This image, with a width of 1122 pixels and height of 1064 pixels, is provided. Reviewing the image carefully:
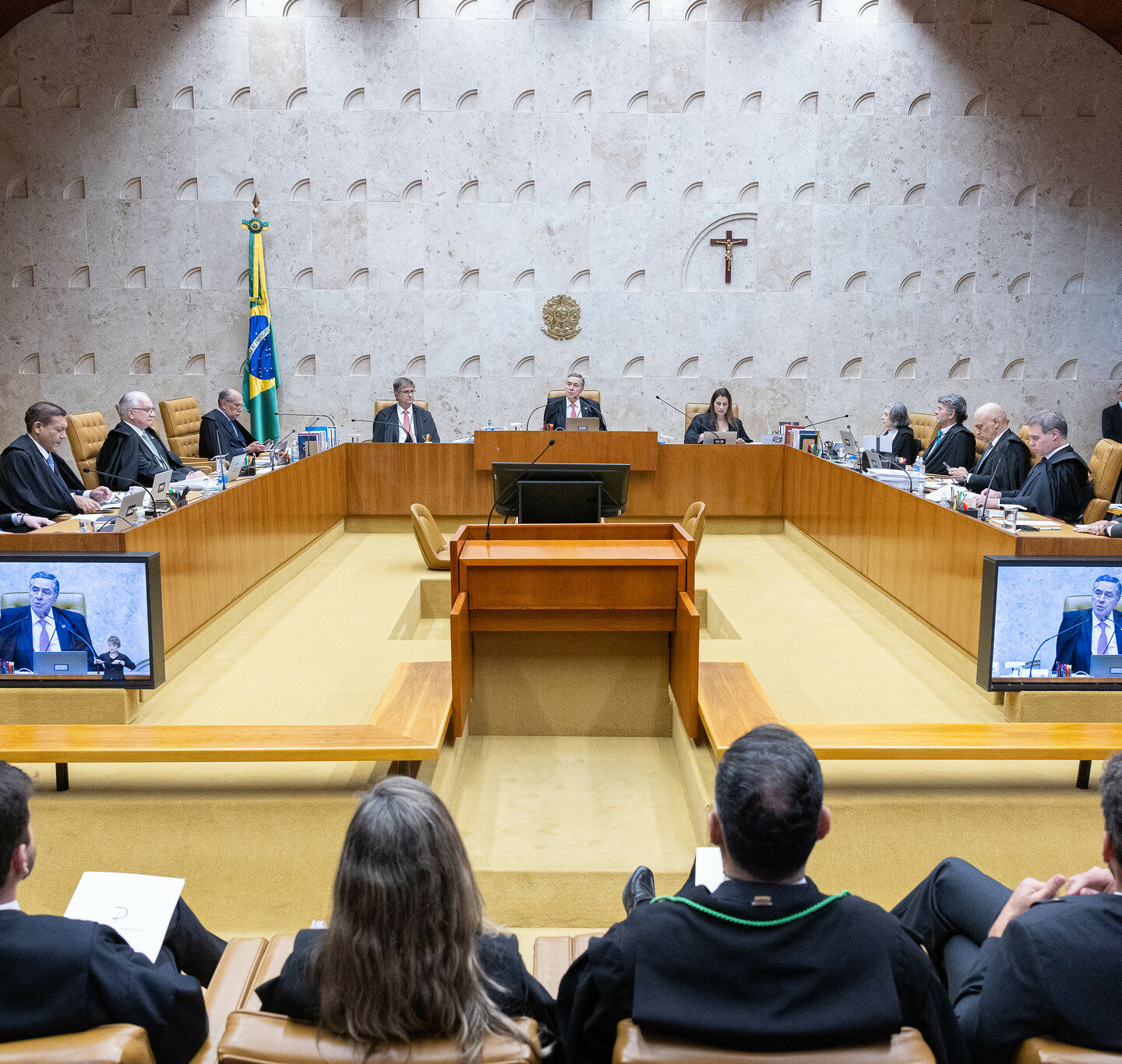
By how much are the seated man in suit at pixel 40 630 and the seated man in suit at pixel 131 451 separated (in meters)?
3.02

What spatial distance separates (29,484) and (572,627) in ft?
11.4

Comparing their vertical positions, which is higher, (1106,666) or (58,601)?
(58,601)

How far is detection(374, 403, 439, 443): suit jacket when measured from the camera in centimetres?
868

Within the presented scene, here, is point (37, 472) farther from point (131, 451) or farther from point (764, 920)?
point (764, 920)

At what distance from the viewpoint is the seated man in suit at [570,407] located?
8656 mm

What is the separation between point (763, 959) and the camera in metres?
1.49

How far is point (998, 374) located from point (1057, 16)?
134 inches

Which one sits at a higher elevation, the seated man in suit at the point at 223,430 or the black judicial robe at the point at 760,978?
the seated man in suit at the point at 223,430

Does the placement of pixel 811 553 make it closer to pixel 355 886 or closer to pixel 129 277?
pixel 355 886

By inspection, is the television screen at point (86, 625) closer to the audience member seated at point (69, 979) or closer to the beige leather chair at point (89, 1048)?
the audience member seated at point (69, 979)

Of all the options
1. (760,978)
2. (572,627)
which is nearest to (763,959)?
(760,978)

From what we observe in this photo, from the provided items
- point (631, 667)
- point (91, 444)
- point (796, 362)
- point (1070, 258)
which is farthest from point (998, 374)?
point (91, 444)

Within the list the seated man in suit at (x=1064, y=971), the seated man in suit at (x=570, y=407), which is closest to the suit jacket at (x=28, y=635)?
the seated man in suit at (x=1064, y=971)

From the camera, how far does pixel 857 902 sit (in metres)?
1.57
